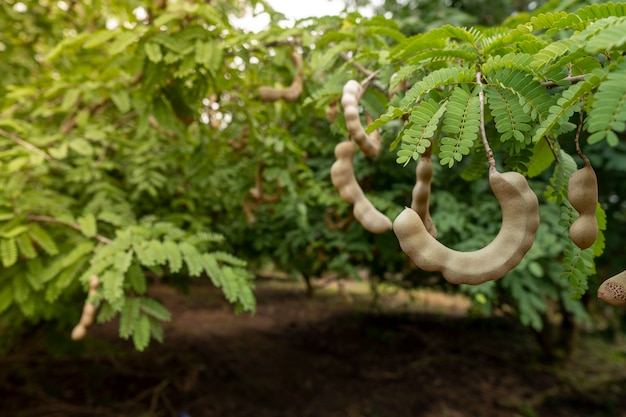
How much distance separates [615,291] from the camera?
79 cm

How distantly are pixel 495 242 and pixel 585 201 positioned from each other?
0.20 meters

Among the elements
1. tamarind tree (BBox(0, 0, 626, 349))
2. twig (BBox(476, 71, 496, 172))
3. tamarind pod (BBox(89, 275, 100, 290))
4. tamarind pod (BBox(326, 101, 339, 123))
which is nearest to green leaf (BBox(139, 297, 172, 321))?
tamarind tree (BBox(0, 0, 626, 349))

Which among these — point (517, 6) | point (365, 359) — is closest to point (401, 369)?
point (365, 359)

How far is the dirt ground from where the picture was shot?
4859mm

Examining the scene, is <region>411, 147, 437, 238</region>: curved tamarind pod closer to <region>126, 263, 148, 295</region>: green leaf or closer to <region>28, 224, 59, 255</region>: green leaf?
<region>126, 263, 148, 295</region>: green leaf

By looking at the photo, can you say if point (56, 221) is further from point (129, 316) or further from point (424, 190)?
point (424, 190)

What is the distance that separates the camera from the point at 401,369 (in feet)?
20.5

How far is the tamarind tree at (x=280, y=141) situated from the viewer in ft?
2.96

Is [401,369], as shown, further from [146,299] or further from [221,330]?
[146,299]

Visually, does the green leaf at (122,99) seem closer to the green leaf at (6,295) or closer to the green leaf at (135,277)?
the green leaf at (135,277)

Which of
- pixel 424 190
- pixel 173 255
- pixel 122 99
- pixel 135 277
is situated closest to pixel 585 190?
pixel 424 190

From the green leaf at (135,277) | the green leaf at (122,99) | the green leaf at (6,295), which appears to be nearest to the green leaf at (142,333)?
the green leaf at (135,277)

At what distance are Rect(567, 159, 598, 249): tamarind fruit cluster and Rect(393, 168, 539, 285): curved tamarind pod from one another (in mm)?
94

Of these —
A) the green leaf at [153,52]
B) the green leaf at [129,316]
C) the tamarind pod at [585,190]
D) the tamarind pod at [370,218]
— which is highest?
the green leaf at [153,52]
